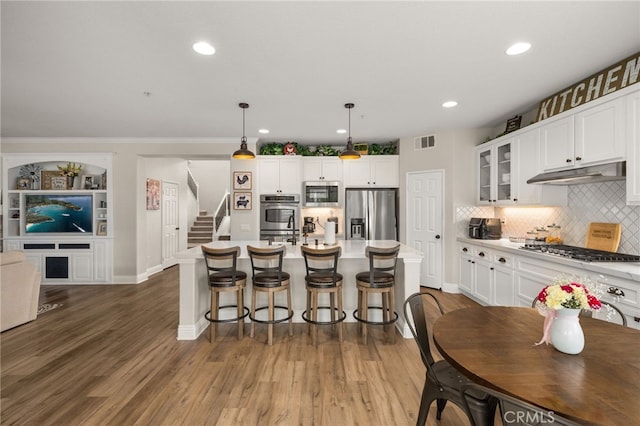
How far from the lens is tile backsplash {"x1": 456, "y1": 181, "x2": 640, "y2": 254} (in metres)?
2.92

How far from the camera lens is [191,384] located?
8.12 feet

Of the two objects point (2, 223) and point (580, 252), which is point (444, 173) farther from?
point (2, 223)

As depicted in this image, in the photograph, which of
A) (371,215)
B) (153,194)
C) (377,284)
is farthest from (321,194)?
(153,194)

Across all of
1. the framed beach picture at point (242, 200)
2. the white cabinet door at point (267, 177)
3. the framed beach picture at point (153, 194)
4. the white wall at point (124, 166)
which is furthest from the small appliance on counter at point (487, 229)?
the framed beach picture at point (153, 194)

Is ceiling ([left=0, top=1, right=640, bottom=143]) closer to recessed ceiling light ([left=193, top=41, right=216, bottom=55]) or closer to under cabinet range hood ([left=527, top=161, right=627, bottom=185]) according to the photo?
recessed ceiling light ([left=193, top=41, right=216, bottom=55])

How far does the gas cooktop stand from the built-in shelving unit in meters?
6.79

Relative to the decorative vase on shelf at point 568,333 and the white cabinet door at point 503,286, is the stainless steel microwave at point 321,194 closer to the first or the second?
the white cabinet door at point 503,286

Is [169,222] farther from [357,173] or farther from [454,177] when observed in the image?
[454,177]

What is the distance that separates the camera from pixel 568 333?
4.27ft

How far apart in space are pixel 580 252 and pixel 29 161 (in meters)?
8.60

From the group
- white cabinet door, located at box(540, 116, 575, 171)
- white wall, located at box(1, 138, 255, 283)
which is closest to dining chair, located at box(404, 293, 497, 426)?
white cabinet door, located at box(540, 116, 575, 171)

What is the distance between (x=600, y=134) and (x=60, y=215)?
814 centimetres

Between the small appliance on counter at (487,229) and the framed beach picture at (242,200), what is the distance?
3826 mm

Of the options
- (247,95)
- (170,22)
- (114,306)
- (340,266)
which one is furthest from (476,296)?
(114,306)
